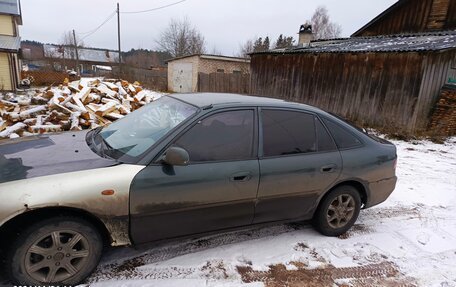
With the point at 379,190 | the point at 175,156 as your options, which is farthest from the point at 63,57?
the point at 379,190

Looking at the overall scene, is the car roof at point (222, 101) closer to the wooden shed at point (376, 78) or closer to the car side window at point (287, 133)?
the car side window at point (287, 133)

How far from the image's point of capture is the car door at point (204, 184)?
2420mm

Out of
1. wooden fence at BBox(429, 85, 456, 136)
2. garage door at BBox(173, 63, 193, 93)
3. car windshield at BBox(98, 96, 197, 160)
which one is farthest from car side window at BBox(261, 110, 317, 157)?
garage door at BBox(173, 63, 193, 93)

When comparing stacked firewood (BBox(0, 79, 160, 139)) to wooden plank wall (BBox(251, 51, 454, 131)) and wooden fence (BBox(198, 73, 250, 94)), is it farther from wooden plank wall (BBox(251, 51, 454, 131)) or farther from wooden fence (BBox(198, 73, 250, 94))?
wooden fence (BBox(198, 73, 250, 94))

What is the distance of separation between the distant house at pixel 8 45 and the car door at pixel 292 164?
23.5 metres

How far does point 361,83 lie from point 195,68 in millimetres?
14888

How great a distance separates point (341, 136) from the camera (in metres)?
3.34

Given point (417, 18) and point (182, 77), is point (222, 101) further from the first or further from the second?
point (182, 77)

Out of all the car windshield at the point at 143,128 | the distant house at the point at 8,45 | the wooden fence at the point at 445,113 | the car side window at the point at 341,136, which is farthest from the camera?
the distant house at the point at 8,45

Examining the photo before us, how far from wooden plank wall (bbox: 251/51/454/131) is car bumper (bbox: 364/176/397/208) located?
18.2 feet

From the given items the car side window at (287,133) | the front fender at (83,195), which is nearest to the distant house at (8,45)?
the front fender at (83,195)

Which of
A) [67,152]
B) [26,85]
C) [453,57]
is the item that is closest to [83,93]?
[67,152]

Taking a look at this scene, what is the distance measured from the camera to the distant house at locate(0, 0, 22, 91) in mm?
20406

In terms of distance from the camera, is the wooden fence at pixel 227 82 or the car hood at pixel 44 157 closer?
the car hood at pixel 44 157
